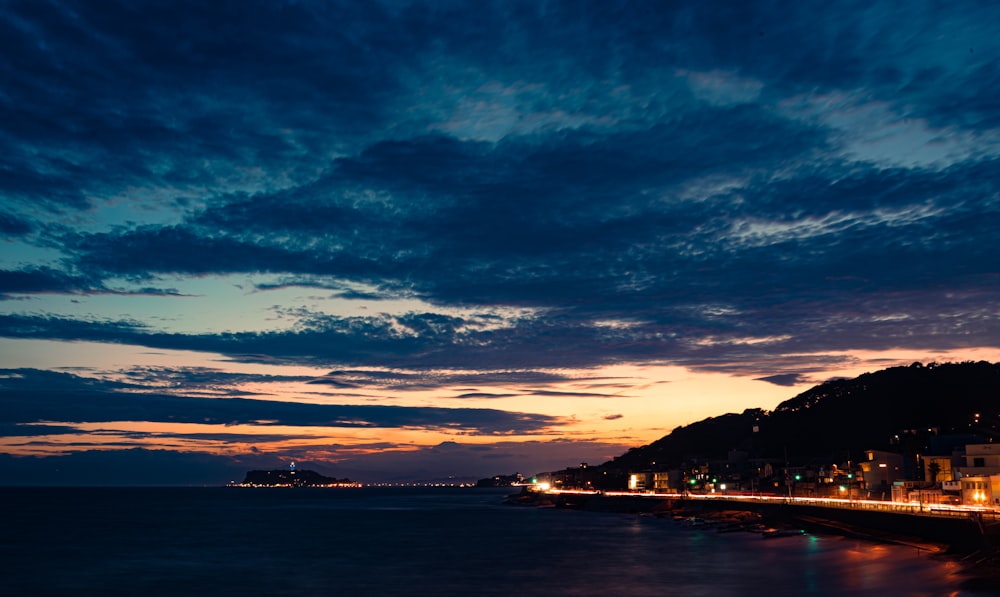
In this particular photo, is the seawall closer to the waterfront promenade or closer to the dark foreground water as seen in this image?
the waterfront promenade

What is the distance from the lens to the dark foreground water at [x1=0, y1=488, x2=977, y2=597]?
51344 mm

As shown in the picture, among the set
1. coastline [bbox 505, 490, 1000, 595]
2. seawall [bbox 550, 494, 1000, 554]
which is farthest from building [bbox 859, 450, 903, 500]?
coastline [bbox 505, 490, 1000, 595]

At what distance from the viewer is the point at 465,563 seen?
220 feet

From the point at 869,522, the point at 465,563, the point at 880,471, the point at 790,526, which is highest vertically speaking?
A: the point at 880,471

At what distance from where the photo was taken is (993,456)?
81.4 metres

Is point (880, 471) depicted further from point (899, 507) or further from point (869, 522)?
point (869, 522)

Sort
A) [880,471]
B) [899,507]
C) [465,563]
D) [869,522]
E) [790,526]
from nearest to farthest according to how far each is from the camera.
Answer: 1. [465,563]
2. [869,522]
3. [899,507]
4. [790,526]
5. [880,471]

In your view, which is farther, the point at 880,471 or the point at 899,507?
the point at 880,471

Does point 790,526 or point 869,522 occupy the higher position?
point 869,522

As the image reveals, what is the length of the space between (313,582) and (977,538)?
43141 mm

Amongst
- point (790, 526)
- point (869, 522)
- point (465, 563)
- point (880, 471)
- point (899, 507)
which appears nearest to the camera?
point (465, 563)

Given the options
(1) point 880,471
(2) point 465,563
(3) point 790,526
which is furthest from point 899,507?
(2) point 465,563

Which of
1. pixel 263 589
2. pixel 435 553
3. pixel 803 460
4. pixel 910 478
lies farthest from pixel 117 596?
pixel 803 460

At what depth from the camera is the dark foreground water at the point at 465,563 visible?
Answer: 5134 cm
